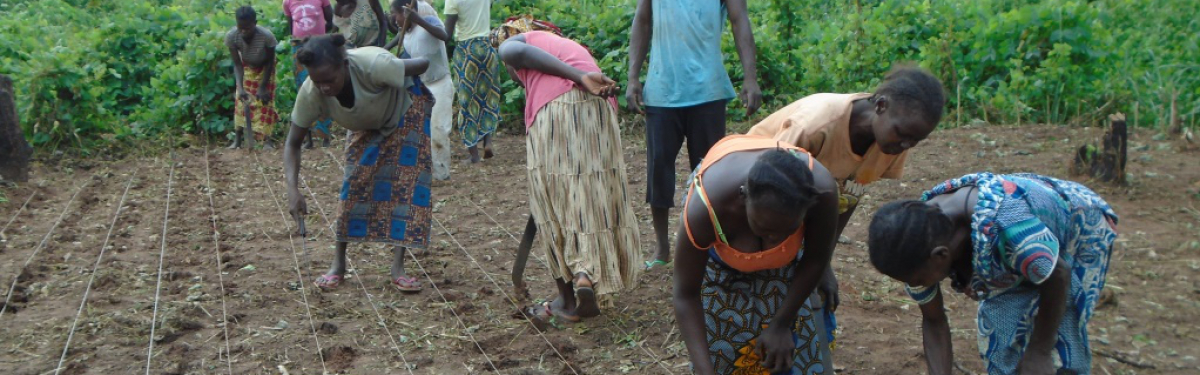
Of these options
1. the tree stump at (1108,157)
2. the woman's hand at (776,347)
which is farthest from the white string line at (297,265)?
the tree stump at (1108,157)

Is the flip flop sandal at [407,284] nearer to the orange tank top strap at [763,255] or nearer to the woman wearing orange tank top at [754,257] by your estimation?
the woman wearing orange tank top at [754,257]

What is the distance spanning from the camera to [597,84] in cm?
356

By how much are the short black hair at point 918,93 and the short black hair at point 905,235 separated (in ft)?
1.22

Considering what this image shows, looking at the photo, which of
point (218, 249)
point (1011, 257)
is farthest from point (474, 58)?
point (1011, 257)

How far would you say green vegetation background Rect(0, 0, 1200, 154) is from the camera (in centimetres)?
754

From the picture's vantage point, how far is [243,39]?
802 cm

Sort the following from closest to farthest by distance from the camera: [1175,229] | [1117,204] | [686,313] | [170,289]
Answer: [686,313]
[170,289]
[1175,229]
[1117,204]

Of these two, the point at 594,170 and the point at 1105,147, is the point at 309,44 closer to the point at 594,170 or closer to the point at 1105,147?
the point at 594,170

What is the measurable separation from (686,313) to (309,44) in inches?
79.0

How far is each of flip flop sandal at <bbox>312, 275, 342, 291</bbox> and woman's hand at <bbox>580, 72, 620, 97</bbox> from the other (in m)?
1.64

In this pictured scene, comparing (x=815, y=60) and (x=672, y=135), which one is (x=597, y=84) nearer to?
(x=672, y=135)

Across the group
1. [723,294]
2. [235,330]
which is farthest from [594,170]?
[235,330]

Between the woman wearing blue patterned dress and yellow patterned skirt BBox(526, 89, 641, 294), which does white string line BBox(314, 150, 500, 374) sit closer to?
yellow patterned skirt BBox(526, 89, 641, 294)

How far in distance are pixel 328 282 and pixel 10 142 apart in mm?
4076
